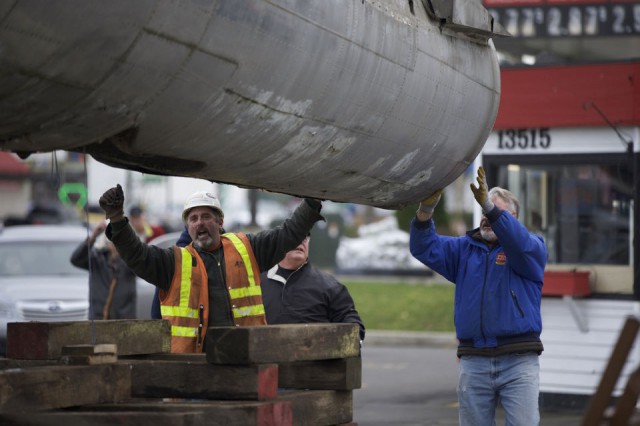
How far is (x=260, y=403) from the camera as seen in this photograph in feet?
14.4

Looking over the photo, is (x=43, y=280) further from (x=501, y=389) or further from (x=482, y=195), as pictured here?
(x=482, y=195)

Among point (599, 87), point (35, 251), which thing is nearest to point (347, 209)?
point (35, 251)

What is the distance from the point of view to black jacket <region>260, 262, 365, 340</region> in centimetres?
718

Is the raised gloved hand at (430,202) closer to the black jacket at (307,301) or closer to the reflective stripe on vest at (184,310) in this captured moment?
the black jacket at (307,301)

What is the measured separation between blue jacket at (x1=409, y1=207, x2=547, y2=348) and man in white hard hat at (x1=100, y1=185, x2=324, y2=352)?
859 mm

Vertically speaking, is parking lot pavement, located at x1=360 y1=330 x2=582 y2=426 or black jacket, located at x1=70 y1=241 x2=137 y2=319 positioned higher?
black jacket, located at x1=70 y1=241 x2=137 y2=319

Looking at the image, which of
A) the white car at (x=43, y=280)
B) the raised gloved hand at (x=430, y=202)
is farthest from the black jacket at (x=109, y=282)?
the raised gloved hand at (x=430, y=202)

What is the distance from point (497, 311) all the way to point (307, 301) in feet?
3.73

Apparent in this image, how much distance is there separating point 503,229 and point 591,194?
5.09 m

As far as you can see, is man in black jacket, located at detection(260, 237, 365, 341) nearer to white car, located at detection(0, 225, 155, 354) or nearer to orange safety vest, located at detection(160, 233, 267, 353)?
orange safety vest, located at detection(160, 233, 267, 353)

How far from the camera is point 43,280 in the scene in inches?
575

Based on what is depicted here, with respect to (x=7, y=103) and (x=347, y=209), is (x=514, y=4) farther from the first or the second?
(x=347, y=209)

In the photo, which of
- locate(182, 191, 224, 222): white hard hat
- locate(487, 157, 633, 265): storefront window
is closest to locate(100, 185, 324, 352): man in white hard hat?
locate(182, 191, 224, 222): white hard hat

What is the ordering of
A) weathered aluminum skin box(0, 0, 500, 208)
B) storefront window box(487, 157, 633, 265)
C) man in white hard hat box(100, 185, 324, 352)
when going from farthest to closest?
storefront window box(487, 157, 633, 265) < man in white hard hat box(100, 185, 324, 352) < weathered aluminum skin box(0, 0, 500, 208)
